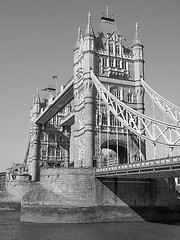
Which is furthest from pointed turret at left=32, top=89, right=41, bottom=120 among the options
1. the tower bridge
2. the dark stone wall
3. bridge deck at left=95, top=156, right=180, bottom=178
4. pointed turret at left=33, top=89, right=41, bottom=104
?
bridge deck at left=95, top=156, right=180, bottom=178

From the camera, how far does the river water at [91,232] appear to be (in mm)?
26616

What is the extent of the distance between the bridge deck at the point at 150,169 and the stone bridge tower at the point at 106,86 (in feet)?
28.9

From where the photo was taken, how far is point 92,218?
35.4m

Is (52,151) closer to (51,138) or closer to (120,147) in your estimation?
(51,138)

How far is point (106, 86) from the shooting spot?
45844mm

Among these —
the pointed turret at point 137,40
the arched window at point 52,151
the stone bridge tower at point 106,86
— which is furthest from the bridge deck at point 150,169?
the arched window at point 52,151

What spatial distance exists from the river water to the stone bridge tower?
1100 cm

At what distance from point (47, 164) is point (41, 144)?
198 inches

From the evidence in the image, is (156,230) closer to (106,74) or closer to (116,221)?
(116,221)

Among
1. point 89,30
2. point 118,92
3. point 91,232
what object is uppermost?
point 89,30

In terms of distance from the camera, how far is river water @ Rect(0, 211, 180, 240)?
2662 cm

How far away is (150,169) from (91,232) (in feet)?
25.5

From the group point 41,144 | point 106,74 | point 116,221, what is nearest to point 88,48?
point 106,74

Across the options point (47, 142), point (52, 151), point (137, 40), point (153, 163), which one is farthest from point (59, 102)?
point (153, 163)
